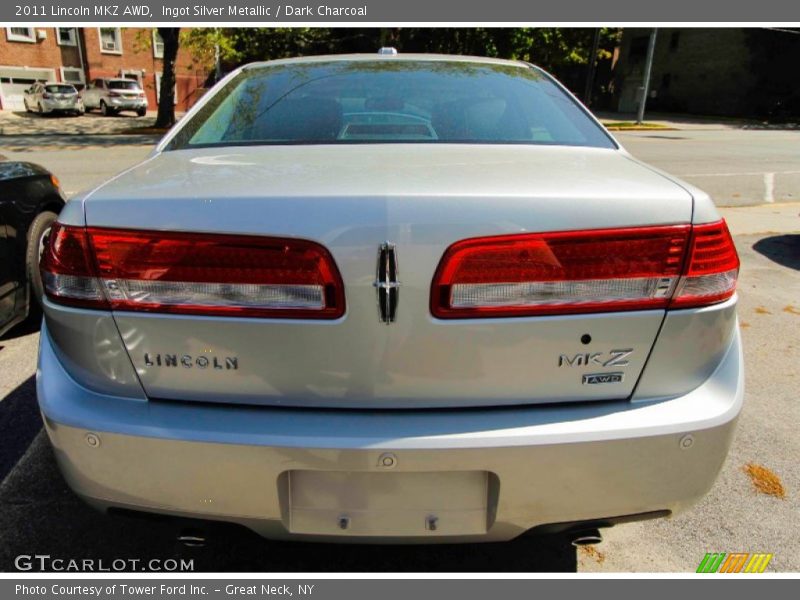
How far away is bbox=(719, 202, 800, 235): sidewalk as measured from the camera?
6.72 m

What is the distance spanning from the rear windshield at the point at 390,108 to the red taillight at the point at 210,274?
0.80 metres

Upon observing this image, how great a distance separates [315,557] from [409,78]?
Result: 1958 millimetres

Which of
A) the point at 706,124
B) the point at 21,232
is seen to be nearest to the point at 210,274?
the point at 21,232

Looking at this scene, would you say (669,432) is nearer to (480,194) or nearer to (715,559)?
(480,194)

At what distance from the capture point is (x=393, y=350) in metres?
1.41

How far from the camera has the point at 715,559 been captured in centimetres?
203

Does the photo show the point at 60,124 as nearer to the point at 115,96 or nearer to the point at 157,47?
the point at 115,96

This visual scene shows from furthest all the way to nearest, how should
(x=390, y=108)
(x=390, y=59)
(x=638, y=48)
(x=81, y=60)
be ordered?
(x=638, y=48) < (x=81, y=60) < (x=390, y=59) < (x=390, y=108)

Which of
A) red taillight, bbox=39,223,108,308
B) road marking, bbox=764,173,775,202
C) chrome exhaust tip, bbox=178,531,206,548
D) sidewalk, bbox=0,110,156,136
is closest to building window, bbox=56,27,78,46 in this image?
sidewalk, bbox=0,110,156,136

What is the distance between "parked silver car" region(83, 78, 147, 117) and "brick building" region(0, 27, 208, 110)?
8.26ft

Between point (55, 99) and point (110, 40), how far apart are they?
9.80 m

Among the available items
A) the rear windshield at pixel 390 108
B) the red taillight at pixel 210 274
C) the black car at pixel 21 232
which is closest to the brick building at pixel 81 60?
the black car at pixel 21 232

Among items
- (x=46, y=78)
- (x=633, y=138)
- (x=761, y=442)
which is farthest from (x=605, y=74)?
(x=761, y=442)

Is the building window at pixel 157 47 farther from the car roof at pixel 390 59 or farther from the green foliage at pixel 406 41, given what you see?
the car roof at pixel 390 59
